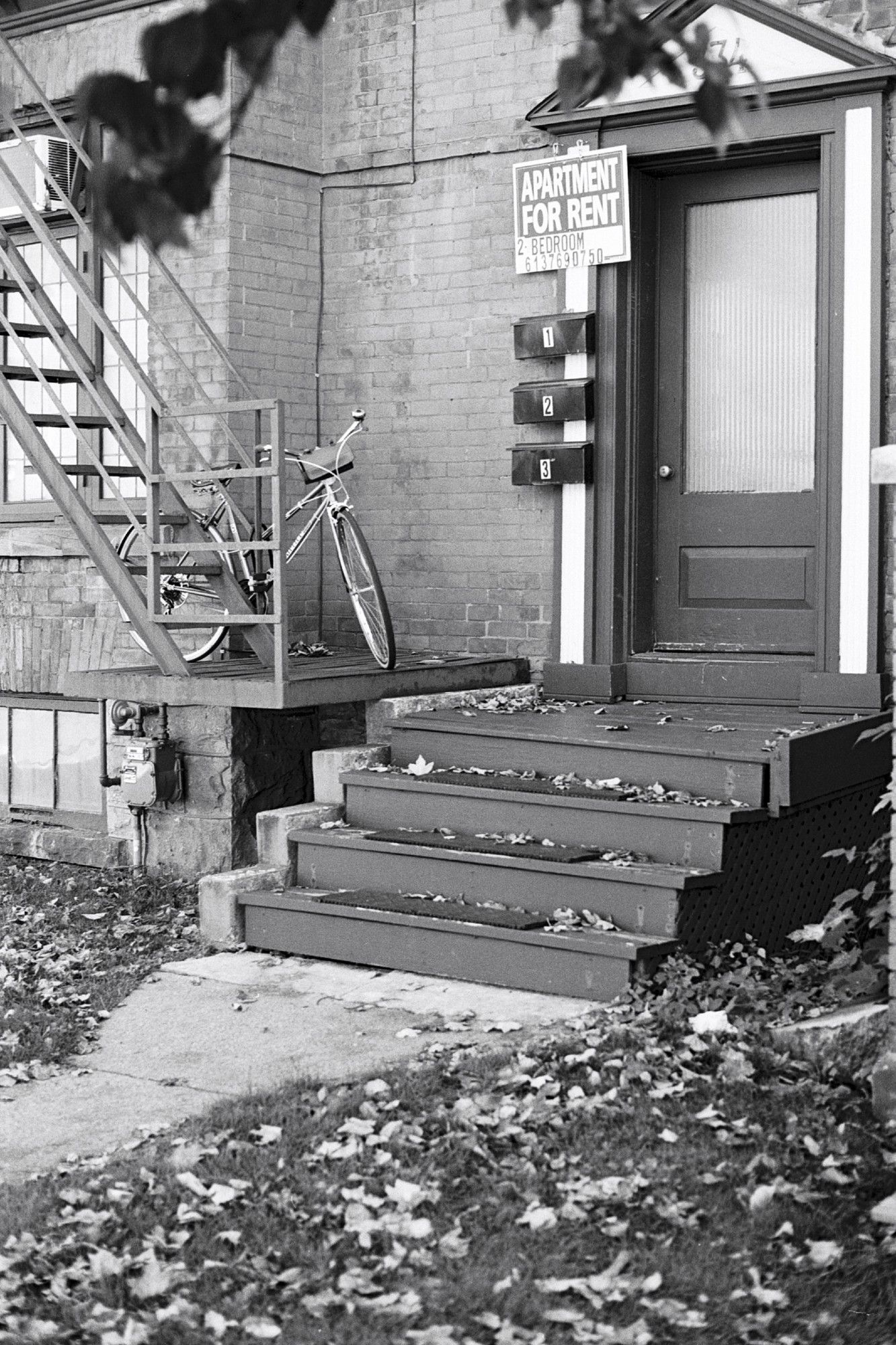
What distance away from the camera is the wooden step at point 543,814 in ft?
19.5

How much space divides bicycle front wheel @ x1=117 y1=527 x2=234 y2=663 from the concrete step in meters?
1.26

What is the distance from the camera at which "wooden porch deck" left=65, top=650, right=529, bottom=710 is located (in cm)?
697

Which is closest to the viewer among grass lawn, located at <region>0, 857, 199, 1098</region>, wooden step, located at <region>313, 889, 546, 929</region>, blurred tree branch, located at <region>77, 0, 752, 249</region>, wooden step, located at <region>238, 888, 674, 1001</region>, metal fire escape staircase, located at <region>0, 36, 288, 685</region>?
blurred tree branch, located at <region>77, 0, 752, 249</region>

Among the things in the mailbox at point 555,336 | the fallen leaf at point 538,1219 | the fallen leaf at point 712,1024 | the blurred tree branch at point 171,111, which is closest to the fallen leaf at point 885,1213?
the fallen leaf at point 538,1219

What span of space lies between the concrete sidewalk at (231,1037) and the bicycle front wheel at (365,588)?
1.68m

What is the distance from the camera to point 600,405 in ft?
26.1

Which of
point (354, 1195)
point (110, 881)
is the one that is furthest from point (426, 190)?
point (354, 1195)

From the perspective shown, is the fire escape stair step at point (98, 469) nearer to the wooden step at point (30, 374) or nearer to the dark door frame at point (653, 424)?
the wooden step at point (30, 374)

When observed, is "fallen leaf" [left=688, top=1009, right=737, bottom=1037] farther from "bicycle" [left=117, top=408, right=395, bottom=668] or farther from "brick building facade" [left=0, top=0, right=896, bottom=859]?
"brick building facade" [left=0, top=0, right=896, bottom=859]

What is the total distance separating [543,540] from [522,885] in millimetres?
2590

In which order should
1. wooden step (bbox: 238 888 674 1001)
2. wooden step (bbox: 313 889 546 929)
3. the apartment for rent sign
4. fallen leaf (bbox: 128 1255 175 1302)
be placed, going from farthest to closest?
the apartment for rent sign
wooden step (bbox: 313 889 546 929)
wooden step (bbox: 238 888 674 1001)
fallen leaf (bbox: 128 1255 175 1302)

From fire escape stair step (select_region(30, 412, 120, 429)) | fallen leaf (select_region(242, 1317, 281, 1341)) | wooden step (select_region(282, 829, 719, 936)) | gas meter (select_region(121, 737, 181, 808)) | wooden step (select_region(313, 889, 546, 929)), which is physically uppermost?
fire escape stair step (select_region(30, 412, 120, 429))

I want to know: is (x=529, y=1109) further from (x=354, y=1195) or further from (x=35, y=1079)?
(x=35, y=1079)

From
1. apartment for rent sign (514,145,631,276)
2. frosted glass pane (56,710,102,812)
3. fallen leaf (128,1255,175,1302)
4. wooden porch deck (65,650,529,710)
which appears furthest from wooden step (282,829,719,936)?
apartment for rent sign (514,145,631,276)
